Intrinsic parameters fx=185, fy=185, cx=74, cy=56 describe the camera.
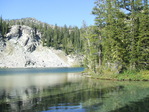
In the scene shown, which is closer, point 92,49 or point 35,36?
point 92,49

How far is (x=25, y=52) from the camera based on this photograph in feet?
461

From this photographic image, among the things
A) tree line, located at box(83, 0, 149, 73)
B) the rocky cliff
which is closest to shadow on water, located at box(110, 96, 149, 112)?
tree line, located at box(83, 0, 149, 73)

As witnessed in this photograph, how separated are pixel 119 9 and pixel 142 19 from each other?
5748mm

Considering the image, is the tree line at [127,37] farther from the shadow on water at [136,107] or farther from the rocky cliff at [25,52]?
the rocky cliff at [25,52]

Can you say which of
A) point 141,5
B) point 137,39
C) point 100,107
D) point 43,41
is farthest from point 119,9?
point 43,41

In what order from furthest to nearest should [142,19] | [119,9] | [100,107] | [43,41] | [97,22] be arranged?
[43,41] → [97,22] → [119,9] → [142,19] → [100,107]

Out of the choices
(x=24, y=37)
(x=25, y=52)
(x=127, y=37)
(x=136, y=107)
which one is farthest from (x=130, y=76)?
(x=24, y=37)

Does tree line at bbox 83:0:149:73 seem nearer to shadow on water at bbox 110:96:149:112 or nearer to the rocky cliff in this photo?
shadow on water at bbox 110:96:149:112

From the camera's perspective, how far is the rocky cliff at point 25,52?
129650mm

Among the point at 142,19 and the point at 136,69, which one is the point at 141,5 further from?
the point at 136,69

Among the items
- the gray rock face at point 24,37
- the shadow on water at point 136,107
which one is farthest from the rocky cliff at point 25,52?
the shadow on water at point 136,107

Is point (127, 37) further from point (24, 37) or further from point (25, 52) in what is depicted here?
point (24, 37)

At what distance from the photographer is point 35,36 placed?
6407 inches

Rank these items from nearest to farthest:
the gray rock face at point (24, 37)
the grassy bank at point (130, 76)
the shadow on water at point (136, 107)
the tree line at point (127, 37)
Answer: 1. the shadow on water at point (136, 107)
2. the grassy bank at point (130, 76)
3. the tree line at point (127, 37)
4. the gray rock face at point (24, 37)
